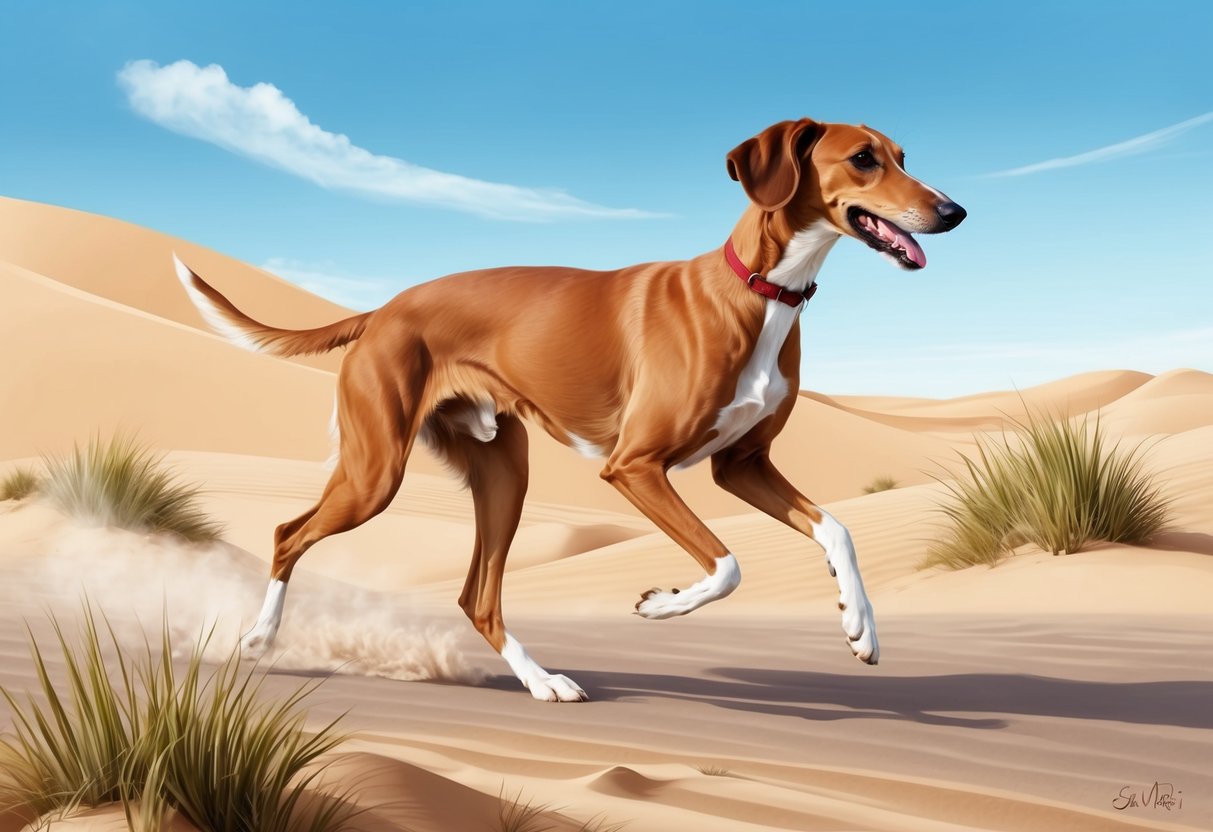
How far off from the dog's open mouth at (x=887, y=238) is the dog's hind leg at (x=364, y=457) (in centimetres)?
200

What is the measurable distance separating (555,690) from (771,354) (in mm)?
1625

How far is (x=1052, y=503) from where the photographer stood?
9.42 m

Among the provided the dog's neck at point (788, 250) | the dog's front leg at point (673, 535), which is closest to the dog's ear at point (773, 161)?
the dog's neck at point (788, 250)

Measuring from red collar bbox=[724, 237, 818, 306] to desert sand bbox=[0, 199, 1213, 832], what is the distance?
1.66 m

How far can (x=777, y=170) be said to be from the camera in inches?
207

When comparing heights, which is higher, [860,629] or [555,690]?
[860,629]

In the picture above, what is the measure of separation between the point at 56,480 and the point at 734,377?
302 inches

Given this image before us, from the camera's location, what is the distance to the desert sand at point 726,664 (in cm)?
359

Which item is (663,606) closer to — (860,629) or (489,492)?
(860,629)

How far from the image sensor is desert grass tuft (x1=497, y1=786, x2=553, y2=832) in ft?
9.12

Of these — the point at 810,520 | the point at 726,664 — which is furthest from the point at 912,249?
the point at 726,664

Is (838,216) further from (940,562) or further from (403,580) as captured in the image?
(403,580)

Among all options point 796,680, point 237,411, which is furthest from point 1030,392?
point 796,680

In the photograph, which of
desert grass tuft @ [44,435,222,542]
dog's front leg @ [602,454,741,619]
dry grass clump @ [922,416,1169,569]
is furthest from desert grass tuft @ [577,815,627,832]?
desert grass tuft @ [44,435,222,542]
